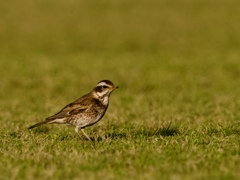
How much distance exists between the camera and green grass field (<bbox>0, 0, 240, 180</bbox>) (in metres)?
9.25

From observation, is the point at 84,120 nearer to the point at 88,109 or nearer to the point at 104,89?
the point at 88,109

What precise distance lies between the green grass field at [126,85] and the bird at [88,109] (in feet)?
1.41

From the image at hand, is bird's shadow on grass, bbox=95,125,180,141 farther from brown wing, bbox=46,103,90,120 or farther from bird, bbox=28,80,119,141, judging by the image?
brown wing, bbox=46,103,90,120

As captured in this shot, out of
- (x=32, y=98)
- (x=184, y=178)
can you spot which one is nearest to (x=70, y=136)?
(x=184, y=178)

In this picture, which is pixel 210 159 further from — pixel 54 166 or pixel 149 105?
pixel 149 105

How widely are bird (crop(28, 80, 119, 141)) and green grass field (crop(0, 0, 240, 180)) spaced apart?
1.41 ft

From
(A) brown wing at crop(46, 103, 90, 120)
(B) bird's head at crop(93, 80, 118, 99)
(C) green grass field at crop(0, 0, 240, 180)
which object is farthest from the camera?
(A) brown wing at crop(46, 103, 90, 120)

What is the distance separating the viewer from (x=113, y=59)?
28.3 meters

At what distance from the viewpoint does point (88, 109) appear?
11250mm

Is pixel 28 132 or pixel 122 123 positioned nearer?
pixel 28 132

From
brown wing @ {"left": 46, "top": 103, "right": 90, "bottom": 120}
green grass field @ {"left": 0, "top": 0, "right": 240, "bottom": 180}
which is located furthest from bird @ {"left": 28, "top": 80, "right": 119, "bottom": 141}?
green grass field @ {"left": 0, "top": 0, "right": 240, "bottom": 180}

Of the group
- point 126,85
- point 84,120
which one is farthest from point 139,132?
point 126,85

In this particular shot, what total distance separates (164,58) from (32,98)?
10.0 metres

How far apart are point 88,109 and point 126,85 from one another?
36.7ft
